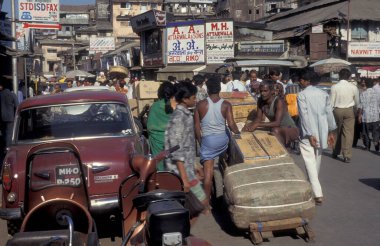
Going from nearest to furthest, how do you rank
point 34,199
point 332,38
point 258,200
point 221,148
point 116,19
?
1. point 34,199
2. point 258,200
3. point 221,148
4. point 332,38
5. point 116,19

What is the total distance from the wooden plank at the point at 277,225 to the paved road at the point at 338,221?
226 mm

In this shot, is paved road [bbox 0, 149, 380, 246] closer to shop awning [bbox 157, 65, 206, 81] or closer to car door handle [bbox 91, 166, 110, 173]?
car door handle [bbox 91, 166, 110, 173]

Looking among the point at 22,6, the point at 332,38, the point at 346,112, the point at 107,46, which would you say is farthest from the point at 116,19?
the point at 346,112

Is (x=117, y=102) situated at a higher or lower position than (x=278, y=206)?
higher

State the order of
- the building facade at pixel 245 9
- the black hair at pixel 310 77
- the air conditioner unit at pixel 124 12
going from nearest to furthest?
the black hair at pixel 310 77, the building facade at pixel 245 9, the air conditioner unit at pixel 124 12

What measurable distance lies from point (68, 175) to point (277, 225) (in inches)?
96.9

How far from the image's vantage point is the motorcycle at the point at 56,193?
544cm

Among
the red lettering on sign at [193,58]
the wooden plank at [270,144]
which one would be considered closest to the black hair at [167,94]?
the wooden plank at [270,144]

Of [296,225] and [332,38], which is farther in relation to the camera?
[332,38]

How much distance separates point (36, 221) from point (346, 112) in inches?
367

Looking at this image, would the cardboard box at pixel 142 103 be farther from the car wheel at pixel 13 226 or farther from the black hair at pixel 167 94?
the car wheel at pixel 13 226

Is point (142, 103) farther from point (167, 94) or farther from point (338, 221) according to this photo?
point (338, 221)

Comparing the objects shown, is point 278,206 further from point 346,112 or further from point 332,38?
point 332,38

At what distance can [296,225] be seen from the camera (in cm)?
705
